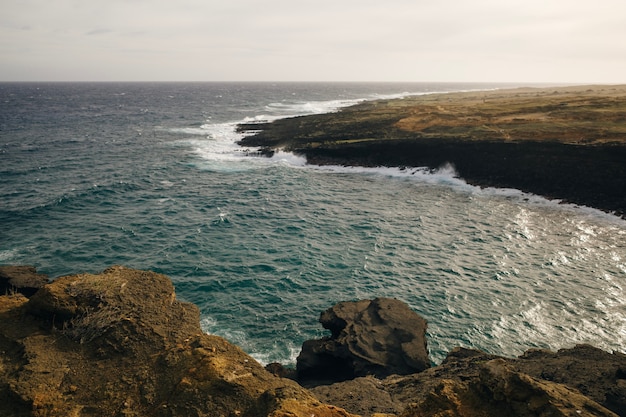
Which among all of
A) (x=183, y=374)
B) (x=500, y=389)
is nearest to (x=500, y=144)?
(x=500, y=389)

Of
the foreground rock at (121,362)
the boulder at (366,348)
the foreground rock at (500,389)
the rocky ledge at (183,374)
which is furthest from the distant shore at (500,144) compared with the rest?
the foreground rock at (121,362)

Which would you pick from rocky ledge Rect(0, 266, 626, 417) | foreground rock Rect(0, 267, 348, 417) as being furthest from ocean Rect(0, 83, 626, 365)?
foreground rock Rect(0, 267, 348, 417)

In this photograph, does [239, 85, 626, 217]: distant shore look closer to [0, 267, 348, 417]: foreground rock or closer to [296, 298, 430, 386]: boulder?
[296, 298, 430, 386]: boulder

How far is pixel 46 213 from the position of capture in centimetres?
3844

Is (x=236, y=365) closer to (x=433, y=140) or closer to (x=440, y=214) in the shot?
(x=440, y=214)

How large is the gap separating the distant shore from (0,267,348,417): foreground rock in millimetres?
44742

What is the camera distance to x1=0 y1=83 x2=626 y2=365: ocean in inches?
915

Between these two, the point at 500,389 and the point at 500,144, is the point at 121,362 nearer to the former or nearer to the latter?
the point at 500,389

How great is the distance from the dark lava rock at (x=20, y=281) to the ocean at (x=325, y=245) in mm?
5742

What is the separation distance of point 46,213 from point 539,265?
4808 cm

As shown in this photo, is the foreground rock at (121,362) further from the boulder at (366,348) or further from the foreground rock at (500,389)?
the boulder at (366,348)

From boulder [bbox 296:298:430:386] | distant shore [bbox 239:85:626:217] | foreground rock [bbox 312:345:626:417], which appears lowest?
boulder [bbox 296:298:430:386]

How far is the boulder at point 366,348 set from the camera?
17.3 metres

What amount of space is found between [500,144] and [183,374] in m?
54.3
